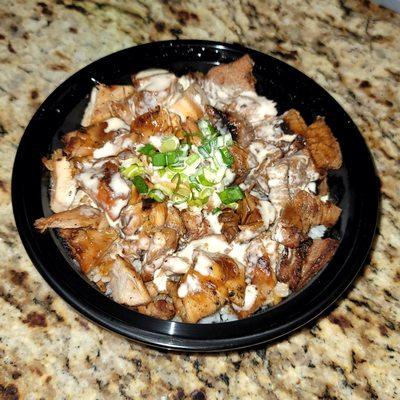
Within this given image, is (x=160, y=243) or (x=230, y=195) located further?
(x=230, y=195)

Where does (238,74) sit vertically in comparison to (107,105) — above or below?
above

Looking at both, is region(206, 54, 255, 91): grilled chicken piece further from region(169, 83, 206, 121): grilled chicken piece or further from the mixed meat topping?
region(169, 83, 206, 121): grilled chicken piece

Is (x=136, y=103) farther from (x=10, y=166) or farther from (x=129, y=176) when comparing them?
(x=10, y=166)

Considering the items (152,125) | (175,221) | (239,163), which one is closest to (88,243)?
(175,221)

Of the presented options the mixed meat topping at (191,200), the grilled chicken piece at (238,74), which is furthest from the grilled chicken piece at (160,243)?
the grilled chicken piece at (238,74)

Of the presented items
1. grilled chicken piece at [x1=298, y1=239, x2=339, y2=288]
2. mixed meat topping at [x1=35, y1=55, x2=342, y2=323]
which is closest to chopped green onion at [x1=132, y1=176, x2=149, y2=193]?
mixed meat topping at [x1=35, y1=55, x2=342, y2=323]

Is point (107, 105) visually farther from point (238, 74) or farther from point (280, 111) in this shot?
point (280, 111)

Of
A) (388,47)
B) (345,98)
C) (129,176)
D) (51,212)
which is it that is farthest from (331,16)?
(51,212)
